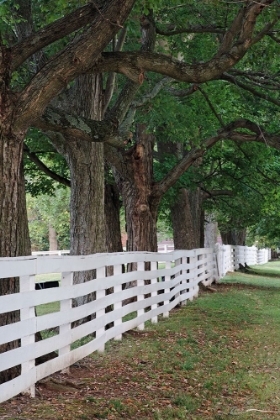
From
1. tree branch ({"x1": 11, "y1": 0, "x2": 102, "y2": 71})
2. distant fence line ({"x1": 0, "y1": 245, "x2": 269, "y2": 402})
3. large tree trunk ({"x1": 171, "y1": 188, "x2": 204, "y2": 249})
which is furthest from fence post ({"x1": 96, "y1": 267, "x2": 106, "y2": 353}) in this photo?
large tree trunk ({"x1": 171, "y1": 188, "x2": 204, "y2": 249})

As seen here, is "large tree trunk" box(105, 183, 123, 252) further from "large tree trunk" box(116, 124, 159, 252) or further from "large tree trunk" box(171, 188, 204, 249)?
"large tree trunk" box(171, 188, 204, 249)

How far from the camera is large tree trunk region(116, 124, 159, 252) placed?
16.6m

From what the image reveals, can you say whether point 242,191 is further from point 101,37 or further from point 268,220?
point 101,37

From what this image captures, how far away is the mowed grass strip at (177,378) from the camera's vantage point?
6375 mm

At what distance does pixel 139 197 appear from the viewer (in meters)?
16.7

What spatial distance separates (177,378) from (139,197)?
8.92 m

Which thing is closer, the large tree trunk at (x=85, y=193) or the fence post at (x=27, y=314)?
the fence post at (x=27, y=314)

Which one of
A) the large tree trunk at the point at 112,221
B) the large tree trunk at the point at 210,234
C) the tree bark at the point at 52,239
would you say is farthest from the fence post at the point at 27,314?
the tree bark at the point at 52,239

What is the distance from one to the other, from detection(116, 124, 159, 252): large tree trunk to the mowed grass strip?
391 centimetres

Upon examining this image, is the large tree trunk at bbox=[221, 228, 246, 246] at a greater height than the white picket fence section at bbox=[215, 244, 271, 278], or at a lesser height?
greater

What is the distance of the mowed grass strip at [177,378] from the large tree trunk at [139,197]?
12.8 ft

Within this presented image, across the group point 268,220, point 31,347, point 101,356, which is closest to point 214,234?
point 268,220

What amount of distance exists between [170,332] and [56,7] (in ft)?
19.4

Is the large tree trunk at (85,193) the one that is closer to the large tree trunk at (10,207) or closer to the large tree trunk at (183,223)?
the large tree trunk at (10,207)
